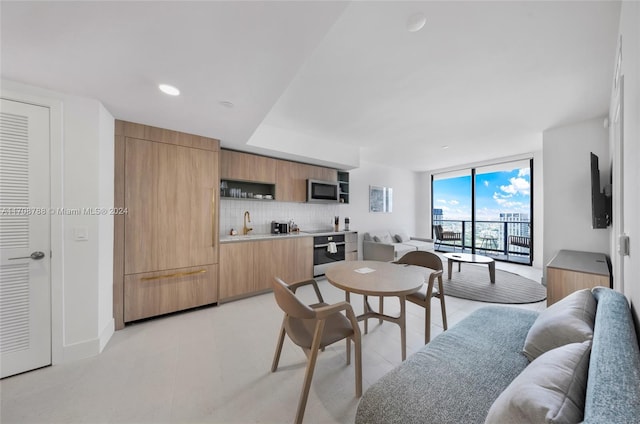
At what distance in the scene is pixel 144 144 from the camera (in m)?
2.63

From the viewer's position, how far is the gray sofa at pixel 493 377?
2.01 ft

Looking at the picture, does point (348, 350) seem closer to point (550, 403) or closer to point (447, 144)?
point (550, 403)

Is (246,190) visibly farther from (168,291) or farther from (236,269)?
(168,291)

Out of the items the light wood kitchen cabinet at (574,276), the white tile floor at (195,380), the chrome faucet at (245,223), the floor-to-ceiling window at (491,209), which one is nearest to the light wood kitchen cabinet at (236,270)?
the chrome faucet at (245,223)

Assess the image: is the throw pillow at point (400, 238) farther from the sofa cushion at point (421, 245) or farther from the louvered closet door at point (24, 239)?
the louvered closet door at point (24, 239)

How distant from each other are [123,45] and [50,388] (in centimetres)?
248

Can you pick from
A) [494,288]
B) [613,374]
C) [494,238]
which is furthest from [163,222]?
[494,238]

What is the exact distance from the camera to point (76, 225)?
204 cm

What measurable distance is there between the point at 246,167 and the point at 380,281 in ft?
9.38

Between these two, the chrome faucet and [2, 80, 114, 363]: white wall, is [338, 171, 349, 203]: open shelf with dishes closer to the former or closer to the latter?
the chrome faucet

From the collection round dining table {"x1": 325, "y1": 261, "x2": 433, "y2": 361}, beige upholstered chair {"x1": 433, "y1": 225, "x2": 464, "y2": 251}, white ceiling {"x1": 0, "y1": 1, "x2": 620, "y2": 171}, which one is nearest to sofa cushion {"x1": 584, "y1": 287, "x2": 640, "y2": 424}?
round dining table {"x1": 325, "y1": 261, "x2": 433, "y2": 361}

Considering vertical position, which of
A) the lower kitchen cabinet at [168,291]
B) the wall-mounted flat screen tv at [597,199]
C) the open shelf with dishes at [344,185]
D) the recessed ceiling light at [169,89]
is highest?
the recessed ceiling light at [169,89]

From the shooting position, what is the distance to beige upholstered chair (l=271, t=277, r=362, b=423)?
54.3 inches

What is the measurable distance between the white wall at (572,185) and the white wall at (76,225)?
6071mm
